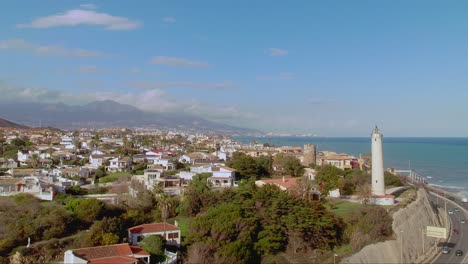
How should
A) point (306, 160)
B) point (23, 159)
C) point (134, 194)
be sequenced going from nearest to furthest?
1. point (134, 194)
2. point (23, 159)
3. point (306, 160)

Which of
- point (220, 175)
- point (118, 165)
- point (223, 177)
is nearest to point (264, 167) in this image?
point (220, 175)

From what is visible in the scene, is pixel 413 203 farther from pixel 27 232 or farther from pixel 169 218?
pixel 27 232

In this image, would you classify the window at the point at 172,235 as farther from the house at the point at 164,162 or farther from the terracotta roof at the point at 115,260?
the house at the point at 164,162

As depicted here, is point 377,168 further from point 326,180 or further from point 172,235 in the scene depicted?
point 172,235

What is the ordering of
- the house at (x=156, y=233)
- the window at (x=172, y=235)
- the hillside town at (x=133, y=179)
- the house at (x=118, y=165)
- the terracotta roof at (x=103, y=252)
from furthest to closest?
the house at (x=118, y=165) < the window at (x=172, y=235) < the house at (x=156, y=233) < the hillside town at (x=133, y=179) < the terracotta roof at (x=103, y=252)

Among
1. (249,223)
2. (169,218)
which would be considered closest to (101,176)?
(169,218)

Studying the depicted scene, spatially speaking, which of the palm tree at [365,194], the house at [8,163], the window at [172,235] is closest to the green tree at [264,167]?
the palm tree at [365,194]

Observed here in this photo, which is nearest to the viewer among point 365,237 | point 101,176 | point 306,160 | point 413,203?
point 365,237

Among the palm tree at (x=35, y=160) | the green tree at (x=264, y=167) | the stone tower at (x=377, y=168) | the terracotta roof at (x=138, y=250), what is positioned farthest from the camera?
the palm tree at (x=35, y=160)
